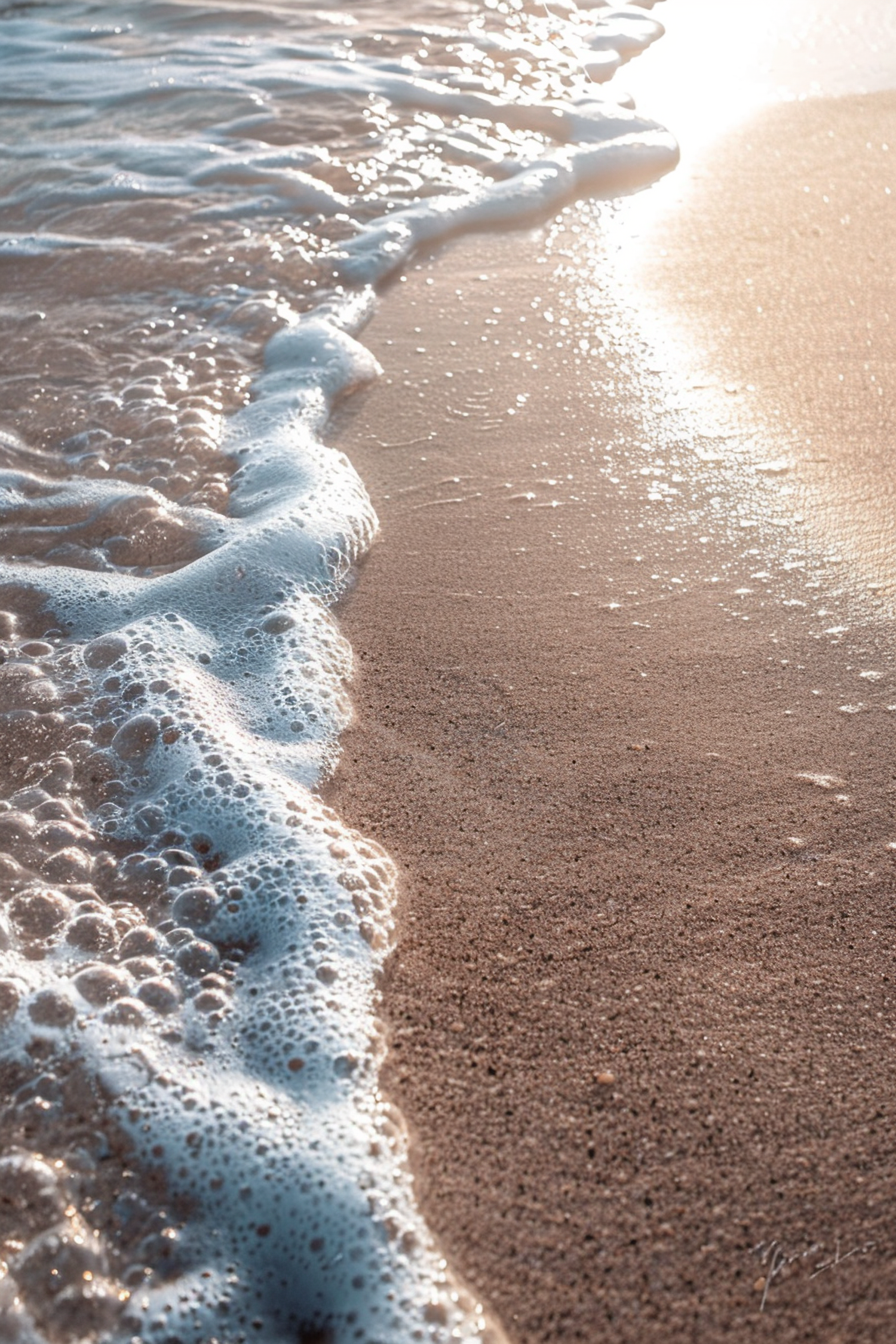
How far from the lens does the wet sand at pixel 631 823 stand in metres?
1.39

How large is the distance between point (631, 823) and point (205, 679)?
0.92m

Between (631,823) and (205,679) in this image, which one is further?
(205,679)

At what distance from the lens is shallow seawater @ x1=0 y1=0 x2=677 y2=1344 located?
140cm

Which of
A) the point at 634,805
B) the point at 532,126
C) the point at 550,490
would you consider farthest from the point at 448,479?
the point at 532,126

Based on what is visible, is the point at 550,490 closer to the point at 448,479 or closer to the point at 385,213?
the point at 448,479

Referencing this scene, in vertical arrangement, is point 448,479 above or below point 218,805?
above

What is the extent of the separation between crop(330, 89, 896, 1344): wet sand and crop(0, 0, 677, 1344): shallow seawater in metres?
0.10

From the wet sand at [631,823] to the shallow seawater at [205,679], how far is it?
103mm

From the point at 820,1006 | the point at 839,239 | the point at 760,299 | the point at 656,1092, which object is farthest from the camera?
the point at 839,239

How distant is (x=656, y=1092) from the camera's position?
60.0 inches

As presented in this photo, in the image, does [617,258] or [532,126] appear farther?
[532,126]

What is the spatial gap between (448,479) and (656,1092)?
5.22 ft

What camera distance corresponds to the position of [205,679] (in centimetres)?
224

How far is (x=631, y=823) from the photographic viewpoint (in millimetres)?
1896
